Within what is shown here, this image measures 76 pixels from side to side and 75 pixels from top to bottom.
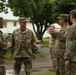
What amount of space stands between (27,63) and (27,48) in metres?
0.44

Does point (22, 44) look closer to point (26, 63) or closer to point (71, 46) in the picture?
point (26, 63)

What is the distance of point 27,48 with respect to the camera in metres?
10.4

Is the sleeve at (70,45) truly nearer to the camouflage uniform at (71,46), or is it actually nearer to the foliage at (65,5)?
the camouflage uniform at (71,46)

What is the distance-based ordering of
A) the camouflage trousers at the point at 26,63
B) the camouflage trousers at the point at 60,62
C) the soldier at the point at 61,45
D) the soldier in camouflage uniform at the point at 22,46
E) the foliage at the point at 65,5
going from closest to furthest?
the soldier at the point at 61,45 → the camouflage trousers at the point at 60,62 → the soldier in camouflage uniform at the point at 22,46 → the camouflage trousers at the point at 26,63 → the foliage at the point at 65,5

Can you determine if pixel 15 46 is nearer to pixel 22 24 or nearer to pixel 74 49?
pixel 22 24

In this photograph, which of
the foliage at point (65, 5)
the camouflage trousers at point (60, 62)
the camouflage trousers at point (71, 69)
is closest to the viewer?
the camouflage trousers at point (71, 69)

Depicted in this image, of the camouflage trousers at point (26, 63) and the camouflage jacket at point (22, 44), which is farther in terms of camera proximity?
the camouflage trousers at point (26, 63)

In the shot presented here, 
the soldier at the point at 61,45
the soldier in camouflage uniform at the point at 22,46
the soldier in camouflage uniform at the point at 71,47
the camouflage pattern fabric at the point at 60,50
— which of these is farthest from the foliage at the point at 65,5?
the soldier in camouflage uniform at the point at 71,47

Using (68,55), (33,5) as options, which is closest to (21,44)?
(68,55)

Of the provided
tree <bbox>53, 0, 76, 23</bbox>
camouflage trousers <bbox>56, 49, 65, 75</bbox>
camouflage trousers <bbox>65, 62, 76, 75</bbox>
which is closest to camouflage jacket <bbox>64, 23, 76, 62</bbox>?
camouflage trousers <bbox>65, 62, 76, 75</bbox>

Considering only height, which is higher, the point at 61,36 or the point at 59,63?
the point at 61,36

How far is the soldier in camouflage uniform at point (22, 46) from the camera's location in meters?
10.4

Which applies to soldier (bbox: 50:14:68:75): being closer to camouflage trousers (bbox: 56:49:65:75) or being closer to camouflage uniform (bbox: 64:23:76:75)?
camouflage trousers (bbox: 56:49:65:75)

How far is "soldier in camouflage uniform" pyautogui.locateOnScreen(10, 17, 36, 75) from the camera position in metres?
10.4
